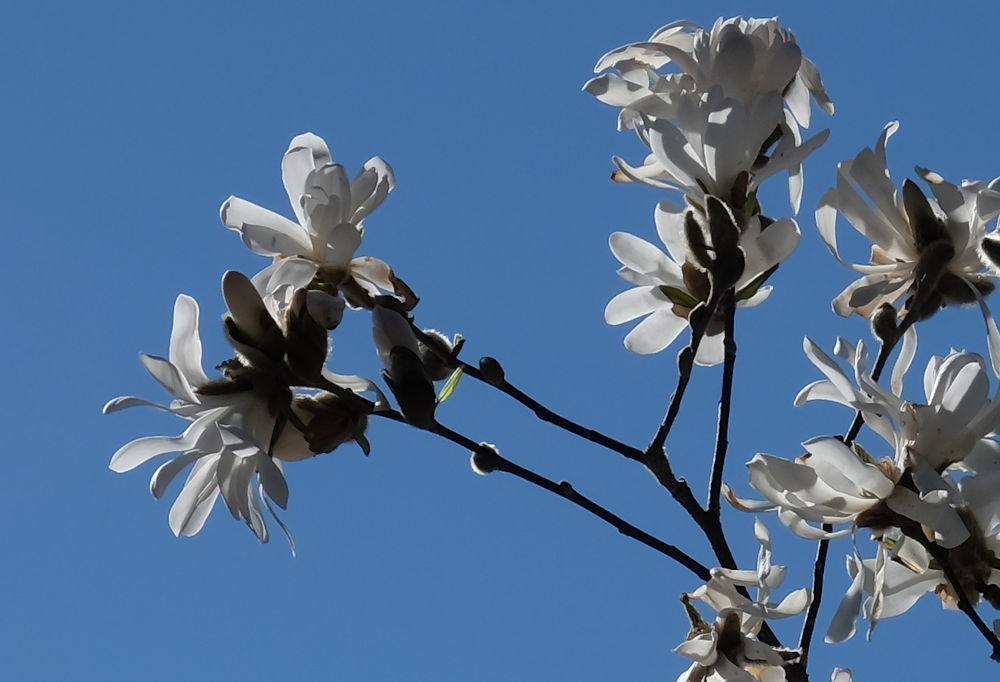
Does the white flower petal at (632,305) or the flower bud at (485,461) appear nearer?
the flower bud at (485,461)

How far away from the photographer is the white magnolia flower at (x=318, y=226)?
42.9 inches

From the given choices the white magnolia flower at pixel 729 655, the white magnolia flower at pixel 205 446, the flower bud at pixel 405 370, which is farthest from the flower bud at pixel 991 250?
the white magnolia flower at pixel 205 446

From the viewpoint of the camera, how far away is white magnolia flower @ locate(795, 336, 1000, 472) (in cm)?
96

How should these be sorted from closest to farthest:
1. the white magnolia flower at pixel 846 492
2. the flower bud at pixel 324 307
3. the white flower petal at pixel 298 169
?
the white magnolia flower at pixel 846 492, the flower bud at pixel 324 307, the white flower petal at pixel 298 169

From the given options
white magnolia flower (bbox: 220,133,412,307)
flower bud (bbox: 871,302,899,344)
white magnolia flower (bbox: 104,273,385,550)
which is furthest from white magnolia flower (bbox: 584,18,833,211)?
white magnolia flower (bbox: 104,273,385,550)

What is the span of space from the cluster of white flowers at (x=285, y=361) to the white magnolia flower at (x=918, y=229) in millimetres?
366

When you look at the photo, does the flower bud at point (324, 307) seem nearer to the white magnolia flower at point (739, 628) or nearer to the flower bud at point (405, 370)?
the flower bud at point (405, 370)

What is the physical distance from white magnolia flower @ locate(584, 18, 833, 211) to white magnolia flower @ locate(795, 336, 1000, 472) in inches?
7.8

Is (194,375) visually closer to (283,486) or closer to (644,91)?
(283,486)

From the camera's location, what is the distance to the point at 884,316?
1.14 meters

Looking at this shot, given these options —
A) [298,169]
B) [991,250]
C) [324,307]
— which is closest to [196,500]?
[324,307]

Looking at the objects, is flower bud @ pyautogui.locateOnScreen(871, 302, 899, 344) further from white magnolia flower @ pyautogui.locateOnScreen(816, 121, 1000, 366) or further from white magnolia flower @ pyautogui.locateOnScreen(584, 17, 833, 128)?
white magnolia flower @ pyautogui.locateOnScreen(584, 17, 833, 128)

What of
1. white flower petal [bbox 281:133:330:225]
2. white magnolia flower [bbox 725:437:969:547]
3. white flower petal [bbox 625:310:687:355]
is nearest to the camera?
white magnolia flower [bbox 725:437:969:547]

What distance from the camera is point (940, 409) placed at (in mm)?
965
